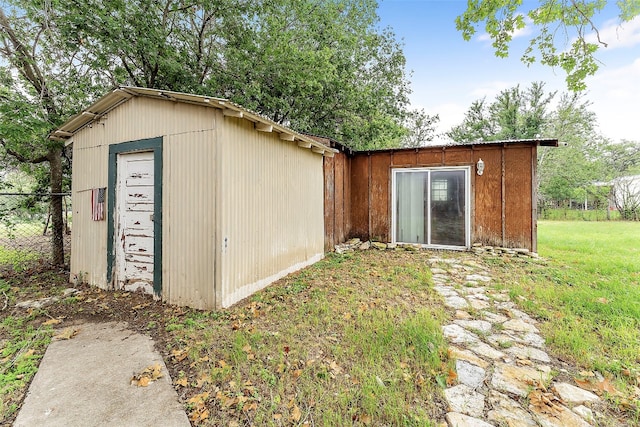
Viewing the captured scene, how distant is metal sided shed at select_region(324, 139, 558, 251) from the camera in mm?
6457

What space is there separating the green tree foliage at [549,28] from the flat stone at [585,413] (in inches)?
156

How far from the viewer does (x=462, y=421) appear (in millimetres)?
1674

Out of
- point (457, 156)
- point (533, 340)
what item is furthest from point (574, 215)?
point (533, 340)

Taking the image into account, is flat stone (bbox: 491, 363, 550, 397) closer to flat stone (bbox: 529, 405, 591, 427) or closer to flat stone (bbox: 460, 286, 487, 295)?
flat stone (bbox: 529, 405, 591, 427)

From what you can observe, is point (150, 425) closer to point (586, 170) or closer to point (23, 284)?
point (23, 284)

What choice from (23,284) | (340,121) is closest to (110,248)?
(23,284)

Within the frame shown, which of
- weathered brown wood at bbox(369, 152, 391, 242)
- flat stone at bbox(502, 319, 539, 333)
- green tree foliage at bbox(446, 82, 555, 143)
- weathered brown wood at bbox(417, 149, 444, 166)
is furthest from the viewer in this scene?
green tree foliage at bbox(446, 82, 555, 143)

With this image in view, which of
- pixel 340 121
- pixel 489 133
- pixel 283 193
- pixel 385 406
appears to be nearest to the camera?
pixel 385 406

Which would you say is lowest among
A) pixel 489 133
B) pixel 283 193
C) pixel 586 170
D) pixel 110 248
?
pixel 110 248

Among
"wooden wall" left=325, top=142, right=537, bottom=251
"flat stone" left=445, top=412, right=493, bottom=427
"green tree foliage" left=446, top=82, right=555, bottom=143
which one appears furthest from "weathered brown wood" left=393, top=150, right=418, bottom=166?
"green tree foliage" left=446, top=82, right=555, bottom=143

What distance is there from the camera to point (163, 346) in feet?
8.64

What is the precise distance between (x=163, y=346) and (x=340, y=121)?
367 inches

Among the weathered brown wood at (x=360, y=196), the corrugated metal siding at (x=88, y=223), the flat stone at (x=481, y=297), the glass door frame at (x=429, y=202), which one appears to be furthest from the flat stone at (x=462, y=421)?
the weathered brown wood at (x=360, y=196)

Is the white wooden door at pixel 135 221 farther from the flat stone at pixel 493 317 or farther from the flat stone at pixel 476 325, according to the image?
the flat stone at pixel 493 317
